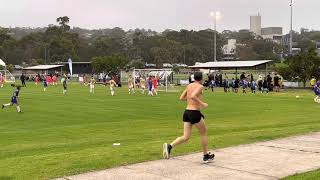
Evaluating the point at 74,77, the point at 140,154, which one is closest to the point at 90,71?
the point at 74,77

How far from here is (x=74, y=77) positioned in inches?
3875

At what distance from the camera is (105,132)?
18.6 m

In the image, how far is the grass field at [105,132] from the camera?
1034cm

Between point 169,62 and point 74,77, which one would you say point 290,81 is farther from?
point 169,62

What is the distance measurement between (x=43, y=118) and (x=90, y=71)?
268 feet

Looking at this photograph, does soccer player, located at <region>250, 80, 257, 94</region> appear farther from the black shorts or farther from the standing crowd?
the black shorts

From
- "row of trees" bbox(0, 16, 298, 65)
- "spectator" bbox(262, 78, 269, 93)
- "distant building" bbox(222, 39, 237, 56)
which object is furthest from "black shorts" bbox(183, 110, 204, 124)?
"distant building" bbox(222, 39, 237, 56)

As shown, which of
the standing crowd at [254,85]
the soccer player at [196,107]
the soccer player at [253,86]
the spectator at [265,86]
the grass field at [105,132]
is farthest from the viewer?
the standing crowd at [254,85]

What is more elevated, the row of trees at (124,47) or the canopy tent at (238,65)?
the row of trees at (124,47)

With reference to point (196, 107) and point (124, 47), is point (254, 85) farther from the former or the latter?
point (124, 47)

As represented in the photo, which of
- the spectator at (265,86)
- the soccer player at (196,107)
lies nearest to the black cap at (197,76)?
the soccer player at (196,107)

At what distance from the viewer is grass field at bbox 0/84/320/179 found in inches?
407

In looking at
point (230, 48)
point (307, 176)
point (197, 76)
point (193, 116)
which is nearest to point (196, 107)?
point (193, 116)

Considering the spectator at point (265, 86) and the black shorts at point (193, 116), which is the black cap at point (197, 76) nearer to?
the black shorts at point (193, 116)
